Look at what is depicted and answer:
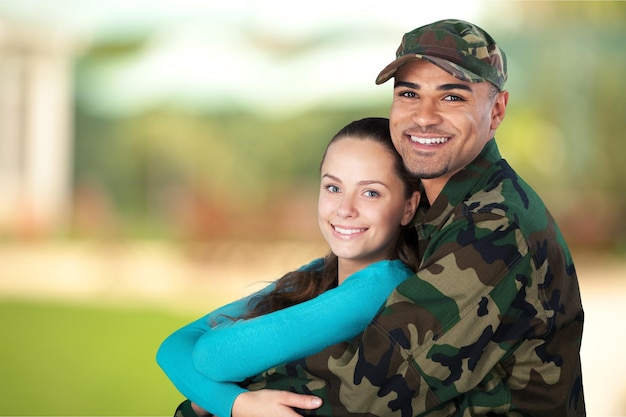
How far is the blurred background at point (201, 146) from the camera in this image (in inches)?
433

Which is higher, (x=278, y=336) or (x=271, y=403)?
(x=278, y=336)

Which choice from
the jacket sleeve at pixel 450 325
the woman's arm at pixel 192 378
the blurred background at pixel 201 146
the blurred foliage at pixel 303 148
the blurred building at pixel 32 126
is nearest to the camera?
the jacket sleeve at pixel 450 325

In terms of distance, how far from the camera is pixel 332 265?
266 centimetres

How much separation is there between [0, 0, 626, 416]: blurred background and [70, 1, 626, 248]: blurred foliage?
0.04 m

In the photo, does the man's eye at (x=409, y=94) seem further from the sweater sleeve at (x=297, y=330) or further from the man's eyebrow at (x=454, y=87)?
the sweater sleeve at (x=297, y=330)

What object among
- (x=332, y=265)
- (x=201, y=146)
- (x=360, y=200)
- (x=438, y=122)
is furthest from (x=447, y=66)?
(x=201, y=146)

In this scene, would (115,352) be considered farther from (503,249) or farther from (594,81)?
(594,81)

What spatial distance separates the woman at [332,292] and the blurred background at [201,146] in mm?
5682

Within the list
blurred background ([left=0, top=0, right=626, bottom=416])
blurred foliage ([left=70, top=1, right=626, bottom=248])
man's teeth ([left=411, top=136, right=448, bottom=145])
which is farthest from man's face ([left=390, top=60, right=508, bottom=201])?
blurred foliage ([left=70, top=1, right=626, bottom=248])

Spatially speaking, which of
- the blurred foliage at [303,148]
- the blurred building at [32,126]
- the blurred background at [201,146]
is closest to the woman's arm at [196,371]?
the blurred background at [201,146]

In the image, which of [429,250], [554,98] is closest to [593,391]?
[429,250]

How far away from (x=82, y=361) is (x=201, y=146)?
38.3 feet

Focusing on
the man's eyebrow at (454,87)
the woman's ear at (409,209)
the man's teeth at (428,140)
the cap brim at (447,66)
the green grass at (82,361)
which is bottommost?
the green grass at (82,361)

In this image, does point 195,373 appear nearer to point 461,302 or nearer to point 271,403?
point 271,403
